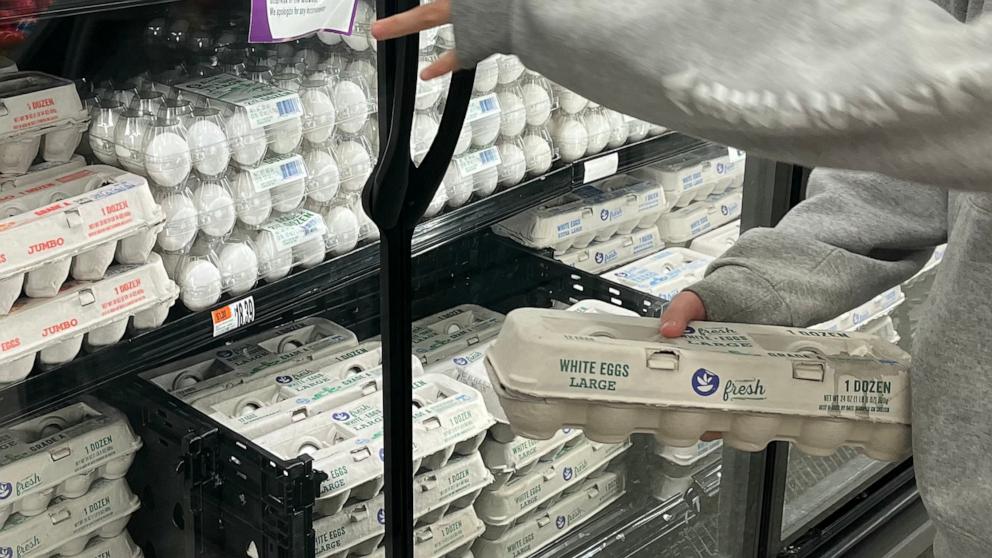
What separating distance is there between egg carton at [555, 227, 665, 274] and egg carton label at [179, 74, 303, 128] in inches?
30.6

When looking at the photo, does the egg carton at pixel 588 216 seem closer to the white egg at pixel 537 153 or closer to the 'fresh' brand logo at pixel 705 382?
the white egg at pixel 537 153

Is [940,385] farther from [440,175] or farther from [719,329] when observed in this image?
[440,175]

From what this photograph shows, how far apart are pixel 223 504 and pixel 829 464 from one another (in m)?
1.60

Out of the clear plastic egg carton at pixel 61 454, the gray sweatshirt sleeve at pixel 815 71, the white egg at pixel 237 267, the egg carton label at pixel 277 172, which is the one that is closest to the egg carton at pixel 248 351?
the clear plastic egg carton at pixel 61 454

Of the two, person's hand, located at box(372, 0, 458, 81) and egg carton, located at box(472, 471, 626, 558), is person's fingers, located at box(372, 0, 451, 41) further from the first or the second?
egg carton, located at box(472, 471, 626, 558)

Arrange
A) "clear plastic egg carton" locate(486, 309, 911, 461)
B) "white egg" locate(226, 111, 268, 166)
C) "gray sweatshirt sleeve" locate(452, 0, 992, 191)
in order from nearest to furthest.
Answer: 1. "gray sweatshirt sleeve" locate(452, 0, 992, 191)
2. "clear plastic egg carton" locate(486, 309, 911, 461)
3. "white egg" locate(226, 111, 268, 166)

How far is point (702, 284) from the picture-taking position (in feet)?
4.06

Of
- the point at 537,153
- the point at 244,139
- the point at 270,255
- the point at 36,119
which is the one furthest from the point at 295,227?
the point at 537,153

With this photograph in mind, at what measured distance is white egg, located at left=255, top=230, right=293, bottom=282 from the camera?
1684 millimetres

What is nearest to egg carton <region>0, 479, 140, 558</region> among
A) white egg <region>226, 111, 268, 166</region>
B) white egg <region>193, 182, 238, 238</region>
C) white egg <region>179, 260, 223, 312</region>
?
white egg <region>179, 260, 223, 312</region>

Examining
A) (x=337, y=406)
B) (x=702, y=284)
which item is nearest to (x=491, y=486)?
(x=337, y=406)

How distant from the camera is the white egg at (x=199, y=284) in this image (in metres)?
1.58

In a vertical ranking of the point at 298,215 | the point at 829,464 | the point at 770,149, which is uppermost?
the point at 770,149

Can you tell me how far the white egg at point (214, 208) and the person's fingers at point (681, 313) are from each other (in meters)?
0.73
